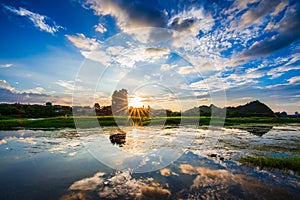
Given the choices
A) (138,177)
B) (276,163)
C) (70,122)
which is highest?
(70,122)

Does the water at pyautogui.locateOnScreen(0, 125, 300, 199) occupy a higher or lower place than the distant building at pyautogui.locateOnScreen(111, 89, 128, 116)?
lower

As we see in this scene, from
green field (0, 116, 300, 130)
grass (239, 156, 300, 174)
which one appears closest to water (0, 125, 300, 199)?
grass (239, 156, 300, 174)

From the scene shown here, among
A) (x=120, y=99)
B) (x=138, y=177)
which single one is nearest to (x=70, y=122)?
(x=138, y=177)

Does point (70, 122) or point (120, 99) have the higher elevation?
point (120, 99)

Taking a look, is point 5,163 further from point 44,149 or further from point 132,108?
point 132,108

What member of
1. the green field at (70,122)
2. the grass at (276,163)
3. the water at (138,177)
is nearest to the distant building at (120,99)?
the green field at (70,122)

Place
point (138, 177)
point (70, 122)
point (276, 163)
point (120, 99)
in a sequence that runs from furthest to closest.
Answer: point (120, 99)
point (70, 122)
point (276, 163)
point (138, 177)

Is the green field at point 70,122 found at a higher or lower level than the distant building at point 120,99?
lower

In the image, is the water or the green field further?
the green field

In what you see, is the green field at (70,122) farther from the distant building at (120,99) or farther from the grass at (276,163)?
the distant building at (120,99)

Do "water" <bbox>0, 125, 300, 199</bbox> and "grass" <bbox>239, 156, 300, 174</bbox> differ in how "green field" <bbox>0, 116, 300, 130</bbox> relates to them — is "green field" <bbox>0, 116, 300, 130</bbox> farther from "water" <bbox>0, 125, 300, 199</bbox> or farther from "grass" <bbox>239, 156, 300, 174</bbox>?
"grass" <bbox>239, 156, 300, 174</bbox>

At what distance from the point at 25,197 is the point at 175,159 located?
8.36 metres

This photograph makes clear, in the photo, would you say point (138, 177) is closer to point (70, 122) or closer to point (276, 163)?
point (276, 163)

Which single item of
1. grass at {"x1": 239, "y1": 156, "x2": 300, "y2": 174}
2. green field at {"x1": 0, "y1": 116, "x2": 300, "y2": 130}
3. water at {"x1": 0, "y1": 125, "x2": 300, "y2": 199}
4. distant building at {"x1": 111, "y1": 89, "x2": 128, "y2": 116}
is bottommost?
water at {"x1": 0, "y1": 125, "x2": 300, "y2": 199}
